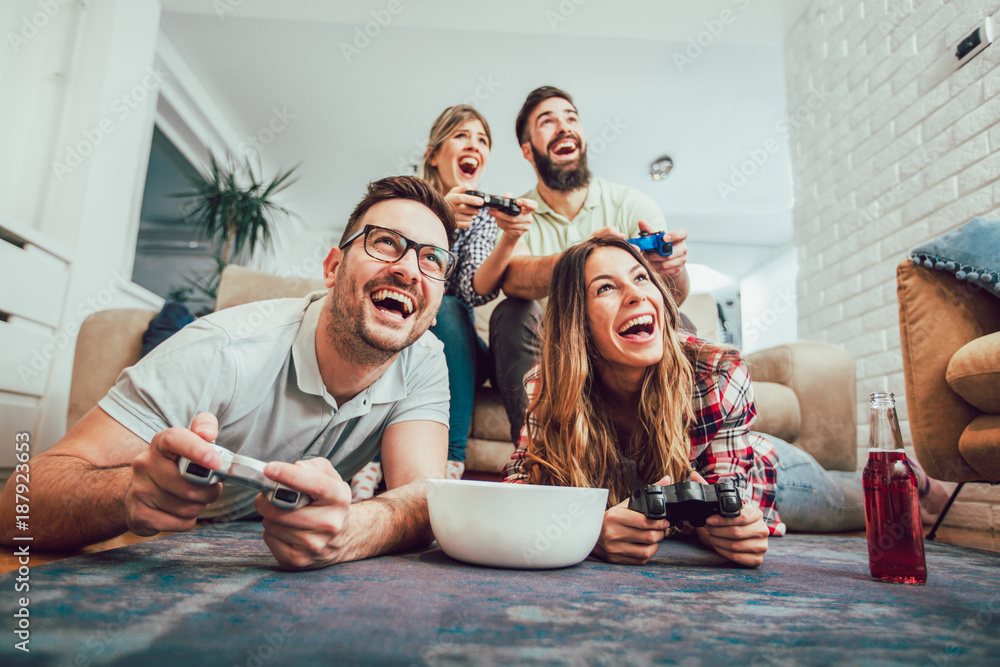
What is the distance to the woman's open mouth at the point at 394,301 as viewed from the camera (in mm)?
1037

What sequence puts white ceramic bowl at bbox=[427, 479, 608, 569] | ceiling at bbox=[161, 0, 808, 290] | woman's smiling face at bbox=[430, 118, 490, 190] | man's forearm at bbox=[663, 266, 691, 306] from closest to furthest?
white ceramic bowl at bbox=[427, 479, 608, 569]
man's forearm at bbox=[663, 266, 691, 306]
woman's smiling face at bbox=[430, 118, 490, 190]
ceiling at bbox=[161, 0, 808, 290]

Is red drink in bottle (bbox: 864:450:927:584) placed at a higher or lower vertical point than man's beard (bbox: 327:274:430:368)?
lower

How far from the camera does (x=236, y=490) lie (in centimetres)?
120

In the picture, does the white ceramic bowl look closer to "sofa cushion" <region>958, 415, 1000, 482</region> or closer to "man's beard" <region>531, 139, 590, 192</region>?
"sofa cushion" <region>958, 415, 1000, 482</region>

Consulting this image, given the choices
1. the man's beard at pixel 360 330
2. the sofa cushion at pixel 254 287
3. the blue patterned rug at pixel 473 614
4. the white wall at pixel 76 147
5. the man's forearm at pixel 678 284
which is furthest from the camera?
the white wall at pixel 76 147

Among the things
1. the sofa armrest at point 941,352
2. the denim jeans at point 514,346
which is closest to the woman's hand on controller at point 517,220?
the denim jeans at point 514,346

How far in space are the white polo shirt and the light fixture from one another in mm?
3902

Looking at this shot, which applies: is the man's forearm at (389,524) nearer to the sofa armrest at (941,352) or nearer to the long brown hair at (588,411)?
the long brown hair at (588,411)

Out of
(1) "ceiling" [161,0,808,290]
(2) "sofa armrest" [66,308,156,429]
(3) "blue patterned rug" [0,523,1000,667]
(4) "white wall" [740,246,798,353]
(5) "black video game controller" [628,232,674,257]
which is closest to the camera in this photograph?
(3) "blue patterned rug" [0,523,1000,667]

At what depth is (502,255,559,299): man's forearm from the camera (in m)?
1.46

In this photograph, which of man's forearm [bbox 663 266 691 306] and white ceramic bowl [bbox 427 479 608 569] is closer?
white ceramic bowl [bbox 427 479 608 569]

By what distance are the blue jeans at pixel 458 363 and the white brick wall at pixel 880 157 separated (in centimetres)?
155

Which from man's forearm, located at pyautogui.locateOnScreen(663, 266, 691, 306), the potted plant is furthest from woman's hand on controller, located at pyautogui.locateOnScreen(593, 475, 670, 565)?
the potted plant

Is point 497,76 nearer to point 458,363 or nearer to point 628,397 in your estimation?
point 458,363
